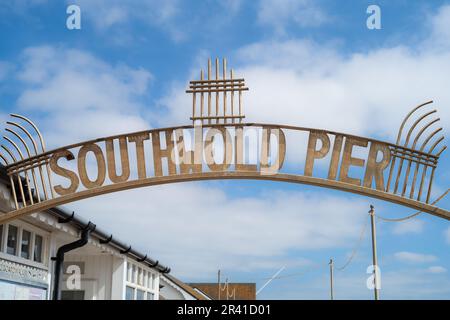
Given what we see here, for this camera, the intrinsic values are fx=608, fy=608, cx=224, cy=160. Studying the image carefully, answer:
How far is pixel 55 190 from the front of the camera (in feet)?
23.1

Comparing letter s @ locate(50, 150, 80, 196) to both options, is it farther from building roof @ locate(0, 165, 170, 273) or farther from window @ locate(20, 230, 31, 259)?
window @ locate(20, 230, 31, 259)

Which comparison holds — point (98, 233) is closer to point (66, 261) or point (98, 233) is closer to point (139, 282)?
point (66, 261)

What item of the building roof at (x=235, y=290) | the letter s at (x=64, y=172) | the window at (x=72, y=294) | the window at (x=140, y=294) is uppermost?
the building roof at (x=235, y=290)

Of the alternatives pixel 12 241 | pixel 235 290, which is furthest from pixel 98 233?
pixel 235 290

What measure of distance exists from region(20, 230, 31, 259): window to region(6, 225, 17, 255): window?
0.21 m

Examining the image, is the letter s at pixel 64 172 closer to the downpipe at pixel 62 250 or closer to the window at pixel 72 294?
the downpipe at pixel 62 250

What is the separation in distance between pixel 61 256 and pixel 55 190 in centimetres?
285

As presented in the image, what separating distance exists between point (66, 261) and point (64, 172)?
5.27m

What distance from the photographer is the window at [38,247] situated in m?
9.24

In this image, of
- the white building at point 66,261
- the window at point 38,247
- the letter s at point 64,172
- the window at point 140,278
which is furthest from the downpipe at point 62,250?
the window at point 140,278

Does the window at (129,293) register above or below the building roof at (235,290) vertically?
below

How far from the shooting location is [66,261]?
1188 centimetres

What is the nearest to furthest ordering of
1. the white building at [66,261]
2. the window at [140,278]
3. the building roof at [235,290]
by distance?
the white building at [66,261] < the window at [140,278] < the building roof at [235,290]
